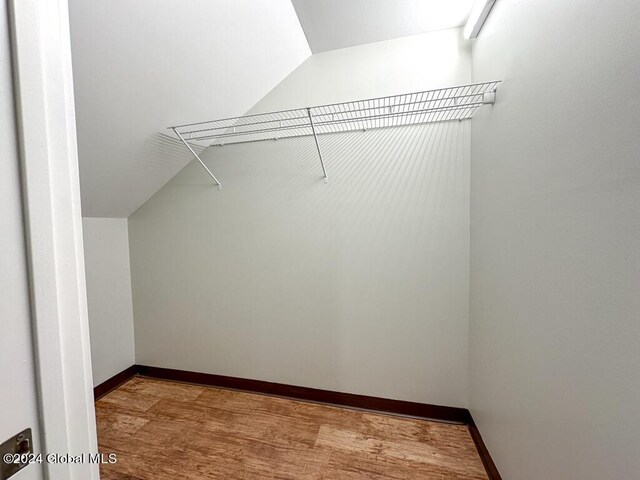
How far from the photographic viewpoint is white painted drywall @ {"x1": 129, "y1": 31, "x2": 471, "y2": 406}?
1.48 metres

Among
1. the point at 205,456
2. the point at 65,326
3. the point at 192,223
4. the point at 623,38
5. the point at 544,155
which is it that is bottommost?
the point at 205,456

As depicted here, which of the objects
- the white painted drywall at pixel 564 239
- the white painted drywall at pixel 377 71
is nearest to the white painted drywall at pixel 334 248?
the white painted drywall at pixel 377 71

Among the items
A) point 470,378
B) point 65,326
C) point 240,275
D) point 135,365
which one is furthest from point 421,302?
point 135,365

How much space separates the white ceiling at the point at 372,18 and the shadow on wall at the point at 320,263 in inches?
20.4

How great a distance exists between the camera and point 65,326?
433 millimetres

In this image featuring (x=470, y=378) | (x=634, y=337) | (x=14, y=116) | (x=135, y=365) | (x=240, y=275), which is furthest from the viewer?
(x=135, y=365)

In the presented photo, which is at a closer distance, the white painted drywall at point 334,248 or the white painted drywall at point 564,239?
the white painted drywall at point 564,239

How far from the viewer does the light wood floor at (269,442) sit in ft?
4.08

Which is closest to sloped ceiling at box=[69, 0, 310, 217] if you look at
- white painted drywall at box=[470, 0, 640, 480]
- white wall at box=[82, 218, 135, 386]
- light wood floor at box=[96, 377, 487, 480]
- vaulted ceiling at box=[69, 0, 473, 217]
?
vaulted ceiling at box=[69, 0, 473, 217]

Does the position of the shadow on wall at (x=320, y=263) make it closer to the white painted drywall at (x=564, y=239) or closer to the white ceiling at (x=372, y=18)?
the white painted drywall at (x=564, y=239)

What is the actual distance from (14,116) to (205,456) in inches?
63.6

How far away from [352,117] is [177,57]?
0.93m

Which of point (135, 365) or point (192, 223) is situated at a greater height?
point (192, 223)

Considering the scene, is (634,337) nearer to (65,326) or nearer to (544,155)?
(544,155)
